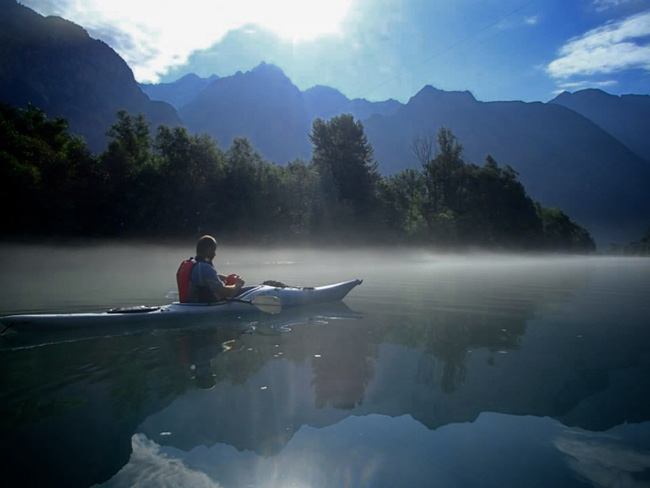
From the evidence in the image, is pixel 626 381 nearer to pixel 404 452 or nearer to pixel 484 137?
pixel 404 452

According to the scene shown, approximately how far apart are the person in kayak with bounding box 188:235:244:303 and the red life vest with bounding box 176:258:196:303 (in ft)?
0.18

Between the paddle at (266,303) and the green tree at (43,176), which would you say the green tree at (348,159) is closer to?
the green tree at (43,176)

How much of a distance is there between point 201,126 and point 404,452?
190693 millimetres

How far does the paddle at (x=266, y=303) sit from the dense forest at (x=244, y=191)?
24.9 meters

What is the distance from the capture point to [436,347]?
5.76 metres

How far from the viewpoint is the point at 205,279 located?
24.2 feet

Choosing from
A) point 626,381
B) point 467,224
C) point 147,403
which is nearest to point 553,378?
point 626,381

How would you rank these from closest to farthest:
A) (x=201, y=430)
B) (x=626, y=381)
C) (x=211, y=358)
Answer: (x=201, y=430), (x=626, y=381), (x=211, y=358)

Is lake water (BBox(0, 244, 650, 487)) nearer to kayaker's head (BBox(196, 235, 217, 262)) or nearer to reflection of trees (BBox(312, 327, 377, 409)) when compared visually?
reflection of trees (BBox(312, 327, 377, 409))

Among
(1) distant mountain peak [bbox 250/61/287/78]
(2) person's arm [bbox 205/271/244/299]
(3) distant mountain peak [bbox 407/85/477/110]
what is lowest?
(2) person's arm [bbox 205/271/244/299]

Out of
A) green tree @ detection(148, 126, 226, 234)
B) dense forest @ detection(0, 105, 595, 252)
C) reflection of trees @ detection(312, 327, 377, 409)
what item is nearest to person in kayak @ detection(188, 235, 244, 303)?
reflection of trees @ detection(312, 327, 377, 409)

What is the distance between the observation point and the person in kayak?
7.19m

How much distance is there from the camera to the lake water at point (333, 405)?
2.66 m

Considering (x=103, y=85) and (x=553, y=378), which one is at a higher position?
(x=103, y=85)
